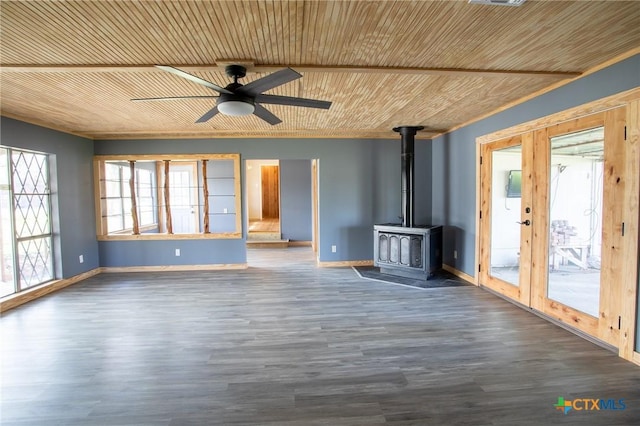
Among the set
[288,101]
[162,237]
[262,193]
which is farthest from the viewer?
[262,193]

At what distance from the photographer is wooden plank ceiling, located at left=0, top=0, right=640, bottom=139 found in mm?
1852

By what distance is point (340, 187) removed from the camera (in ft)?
18.9

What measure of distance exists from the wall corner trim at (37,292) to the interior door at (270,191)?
5728mm

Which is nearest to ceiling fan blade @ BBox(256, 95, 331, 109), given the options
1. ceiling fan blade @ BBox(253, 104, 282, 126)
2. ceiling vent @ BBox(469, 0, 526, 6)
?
ceiling fan blade @ BBox(253, 104, 282, 126)

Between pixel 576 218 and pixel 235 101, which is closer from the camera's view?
pixel 235 101

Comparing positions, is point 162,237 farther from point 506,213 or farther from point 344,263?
point 506,213

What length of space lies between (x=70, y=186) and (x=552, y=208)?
21.8 feet

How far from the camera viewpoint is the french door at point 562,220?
2.60m

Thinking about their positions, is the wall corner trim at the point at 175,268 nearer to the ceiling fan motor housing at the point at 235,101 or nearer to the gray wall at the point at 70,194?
the gray wall at the point at 70,194

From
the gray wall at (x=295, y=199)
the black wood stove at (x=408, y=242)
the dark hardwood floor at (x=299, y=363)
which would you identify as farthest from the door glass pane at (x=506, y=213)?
the gray wall at (x=295, y=199)

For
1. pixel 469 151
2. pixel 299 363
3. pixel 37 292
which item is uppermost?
pixel 469 151

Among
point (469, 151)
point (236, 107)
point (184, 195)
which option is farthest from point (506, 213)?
point (184, 195)

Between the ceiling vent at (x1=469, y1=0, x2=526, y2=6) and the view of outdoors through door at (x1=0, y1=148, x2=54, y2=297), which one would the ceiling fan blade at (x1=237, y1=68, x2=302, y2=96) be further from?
the view of outdoors through door at (x1=0, y1=148, x2=54, y2=297)

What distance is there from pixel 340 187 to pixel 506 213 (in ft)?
9.01
